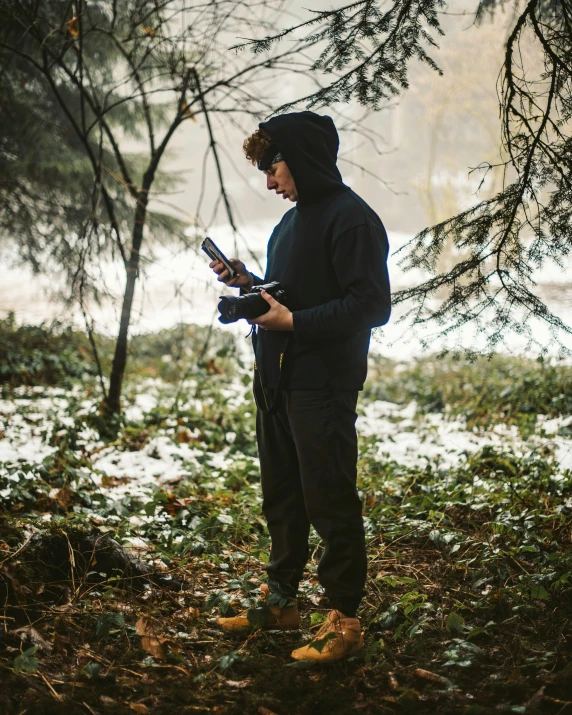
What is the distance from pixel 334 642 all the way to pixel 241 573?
36.8 inches

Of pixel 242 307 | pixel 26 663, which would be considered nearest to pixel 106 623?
pixel 26 663

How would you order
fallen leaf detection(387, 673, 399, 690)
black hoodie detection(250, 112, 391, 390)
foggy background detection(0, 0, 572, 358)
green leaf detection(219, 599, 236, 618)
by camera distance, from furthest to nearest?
foggy background detection(0, 0, 572, 358)
green leaf detection(219, 599, 236, 618)
black hoodie detection(250, 112, 391, 390)
fallen leaf detection(387, 673, 399, 690)

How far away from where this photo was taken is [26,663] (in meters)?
1.95

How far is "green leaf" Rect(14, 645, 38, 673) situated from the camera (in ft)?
6.37

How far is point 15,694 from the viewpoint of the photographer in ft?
6.21

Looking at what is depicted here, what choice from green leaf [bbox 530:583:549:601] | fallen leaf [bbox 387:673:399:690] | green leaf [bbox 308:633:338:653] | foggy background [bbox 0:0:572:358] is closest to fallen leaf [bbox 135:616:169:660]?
green leaf [bbox 308:633:338:653]

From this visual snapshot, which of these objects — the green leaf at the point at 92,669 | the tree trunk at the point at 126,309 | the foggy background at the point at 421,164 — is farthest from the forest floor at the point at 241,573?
the foggy background at the point at 421,164

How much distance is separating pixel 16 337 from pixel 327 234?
723cm

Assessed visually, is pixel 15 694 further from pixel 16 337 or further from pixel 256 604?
pixel 16 337

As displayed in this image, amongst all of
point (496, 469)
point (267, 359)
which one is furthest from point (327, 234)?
point (496, 469)

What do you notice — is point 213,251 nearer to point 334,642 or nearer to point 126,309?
point 334,642

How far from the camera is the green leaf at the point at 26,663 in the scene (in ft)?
6.37

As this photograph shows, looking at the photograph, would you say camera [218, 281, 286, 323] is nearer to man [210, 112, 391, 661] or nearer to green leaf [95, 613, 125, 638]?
man [210, 112, 391, 661]

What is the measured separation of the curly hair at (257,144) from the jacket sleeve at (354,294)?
1.73ft
